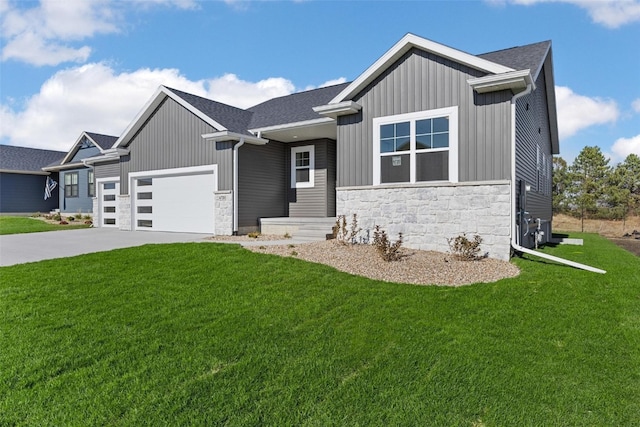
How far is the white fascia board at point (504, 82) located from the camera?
8008 mm

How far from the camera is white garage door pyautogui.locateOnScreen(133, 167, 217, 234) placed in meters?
13.9

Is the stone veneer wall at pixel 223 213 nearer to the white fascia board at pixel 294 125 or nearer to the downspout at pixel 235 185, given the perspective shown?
the downspout at pixel 235 185

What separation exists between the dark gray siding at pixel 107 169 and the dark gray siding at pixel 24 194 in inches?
427

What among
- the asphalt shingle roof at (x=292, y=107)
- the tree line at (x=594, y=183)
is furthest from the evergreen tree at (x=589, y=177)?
the asphalt shingle roof at (x=292, y=107)

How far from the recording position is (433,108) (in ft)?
31.0

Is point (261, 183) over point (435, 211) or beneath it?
over

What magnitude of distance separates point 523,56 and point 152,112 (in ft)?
42.2

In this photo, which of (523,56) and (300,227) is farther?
(300,227)

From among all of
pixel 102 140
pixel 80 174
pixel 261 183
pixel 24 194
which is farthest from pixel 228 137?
pixel 24 194

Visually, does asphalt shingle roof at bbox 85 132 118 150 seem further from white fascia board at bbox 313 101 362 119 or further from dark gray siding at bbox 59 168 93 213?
white fascia board at bbox 313 101 362 119

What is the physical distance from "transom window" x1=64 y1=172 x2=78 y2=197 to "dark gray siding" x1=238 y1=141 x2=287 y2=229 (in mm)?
16280

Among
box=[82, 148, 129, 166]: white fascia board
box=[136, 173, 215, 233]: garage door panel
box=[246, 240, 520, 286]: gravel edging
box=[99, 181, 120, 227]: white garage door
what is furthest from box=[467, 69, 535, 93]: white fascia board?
box=[99, 181, 120, 227]: white garage door

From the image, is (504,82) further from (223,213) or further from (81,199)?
(81,199)

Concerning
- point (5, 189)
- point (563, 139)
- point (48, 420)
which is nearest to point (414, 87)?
point (48, 420)
